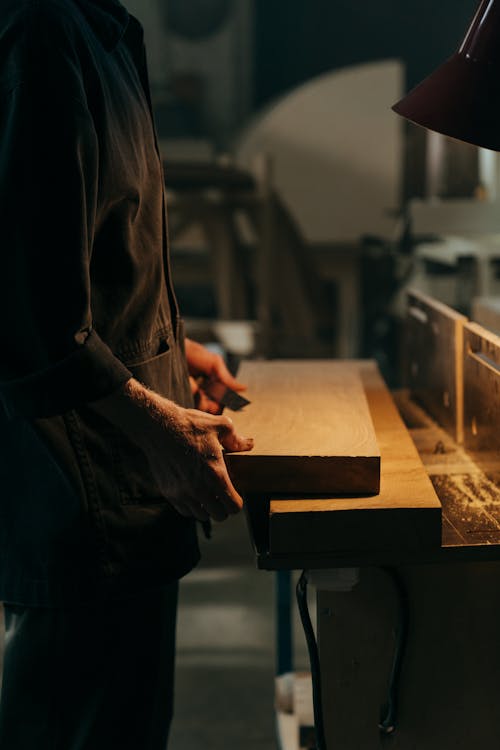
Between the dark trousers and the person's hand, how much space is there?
21 centimetres

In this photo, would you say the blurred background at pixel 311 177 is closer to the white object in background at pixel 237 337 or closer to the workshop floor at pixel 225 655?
the white object in background at pixel 237 337

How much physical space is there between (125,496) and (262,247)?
3050 millimetres

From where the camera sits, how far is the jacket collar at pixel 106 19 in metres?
1.15

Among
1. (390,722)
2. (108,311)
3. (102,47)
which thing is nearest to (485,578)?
(390,722)

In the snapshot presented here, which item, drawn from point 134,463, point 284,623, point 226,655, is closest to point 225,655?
point 226,655

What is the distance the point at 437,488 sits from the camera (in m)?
1.26

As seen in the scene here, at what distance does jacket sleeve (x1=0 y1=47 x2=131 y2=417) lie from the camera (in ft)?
3.29

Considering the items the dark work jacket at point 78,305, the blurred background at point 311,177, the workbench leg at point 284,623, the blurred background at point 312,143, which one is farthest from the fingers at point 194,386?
the blurred background at point 312,143

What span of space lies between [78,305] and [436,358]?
2.64ft

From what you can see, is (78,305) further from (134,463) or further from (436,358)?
(436,358)

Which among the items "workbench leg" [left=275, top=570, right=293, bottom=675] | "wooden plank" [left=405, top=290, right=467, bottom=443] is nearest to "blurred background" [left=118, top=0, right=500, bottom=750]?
"workbench leg" [left=275, top=570, right=293, bottom=675]

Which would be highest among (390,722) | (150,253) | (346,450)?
(150,253)

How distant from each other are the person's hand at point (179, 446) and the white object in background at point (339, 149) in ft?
14.6

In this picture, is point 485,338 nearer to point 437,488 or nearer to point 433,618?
point 437,488
